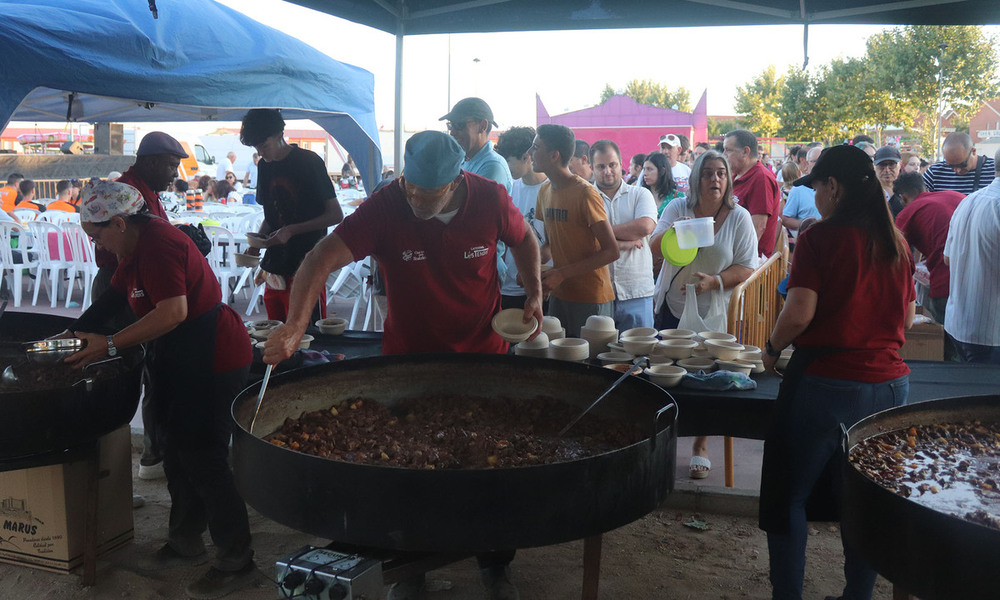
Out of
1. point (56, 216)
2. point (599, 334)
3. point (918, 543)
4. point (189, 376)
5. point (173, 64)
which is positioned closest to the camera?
point (918, 543)

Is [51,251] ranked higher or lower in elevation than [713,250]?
lower

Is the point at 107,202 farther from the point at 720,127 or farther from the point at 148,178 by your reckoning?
the point at 720,127

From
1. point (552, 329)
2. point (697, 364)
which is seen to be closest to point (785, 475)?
point (697, 364)

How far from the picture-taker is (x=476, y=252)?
268cm

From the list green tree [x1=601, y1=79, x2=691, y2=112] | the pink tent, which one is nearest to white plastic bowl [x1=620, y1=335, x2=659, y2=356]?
the pink tent

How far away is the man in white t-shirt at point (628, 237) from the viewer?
170 inches

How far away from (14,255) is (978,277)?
391 inches

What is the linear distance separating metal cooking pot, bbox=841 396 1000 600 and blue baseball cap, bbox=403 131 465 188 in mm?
1373

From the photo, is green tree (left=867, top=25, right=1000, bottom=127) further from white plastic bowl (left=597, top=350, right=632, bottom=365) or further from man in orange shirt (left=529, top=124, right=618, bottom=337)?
white plastic bowl (left=597, top=350, right=632, bottom=365)

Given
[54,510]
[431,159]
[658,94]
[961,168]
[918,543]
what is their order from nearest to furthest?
[918,543] < [431,159] < [54,510] < [961,168] < [658,94]

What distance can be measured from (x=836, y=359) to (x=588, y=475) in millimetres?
1208

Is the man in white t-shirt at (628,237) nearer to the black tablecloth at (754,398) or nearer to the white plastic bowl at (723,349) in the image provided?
the white plastic bowl at (723,349)

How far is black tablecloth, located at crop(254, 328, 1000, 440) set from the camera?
2869mm

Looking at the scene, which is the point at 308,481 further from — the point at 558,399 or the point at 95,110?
the point at 95,110
